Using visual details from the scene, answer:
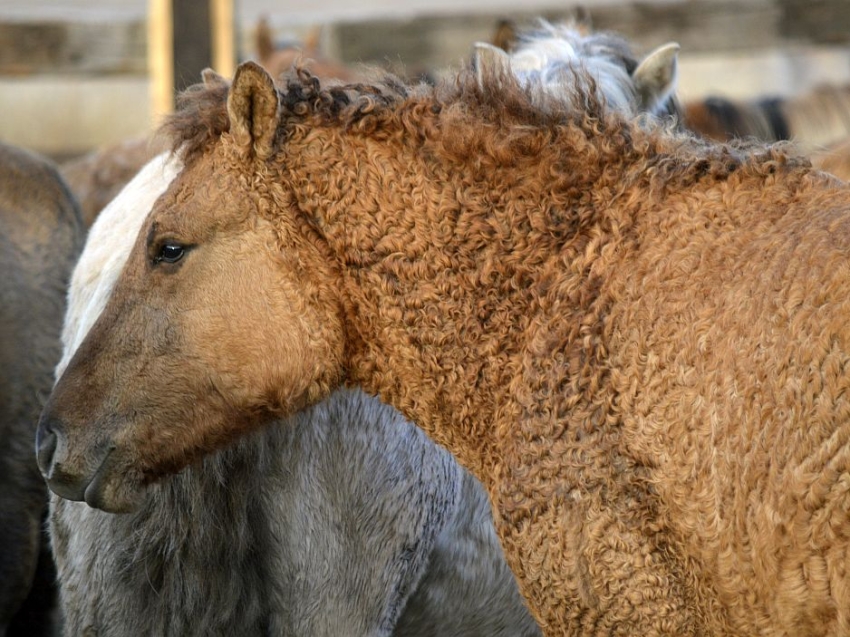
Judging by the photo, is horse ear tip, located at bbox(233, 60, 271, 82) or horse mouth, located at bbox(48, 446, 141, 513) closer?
horse ear tip, located at bbox(233, 60, 271, 82)

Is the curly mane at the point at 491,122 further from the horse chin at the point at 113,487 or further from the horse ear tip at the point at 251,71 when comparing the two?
the horse chin at the point at 113,487

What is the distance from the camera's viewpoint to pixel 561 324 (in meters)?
2.43

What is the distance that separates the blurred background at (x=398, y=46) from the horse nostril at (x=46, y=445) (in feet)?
19.9

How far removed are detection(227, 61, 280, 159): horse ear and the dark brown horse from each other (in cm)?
191

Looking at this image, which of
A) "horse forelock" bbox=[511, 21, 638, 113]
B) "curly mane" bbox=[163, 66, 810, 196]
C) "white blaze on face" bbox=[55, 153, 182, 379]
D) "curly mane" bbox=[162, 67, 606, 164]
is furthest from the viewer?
"horse forelock" bbox=[511, 21, 638, 113]

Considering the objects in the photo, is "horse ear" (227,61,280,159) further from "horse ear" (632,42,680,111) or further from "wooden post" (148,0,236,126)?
"wooden post" (148,0,236,126)

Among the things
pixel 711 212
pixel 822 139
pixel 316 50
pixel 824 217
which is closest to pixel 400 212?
pixel 711 212

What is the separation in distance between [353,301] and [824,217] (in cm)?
105

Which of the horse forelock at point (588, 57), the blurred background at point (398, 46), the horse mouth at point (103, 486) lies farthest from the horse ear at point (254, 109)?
the blurred background at point (398, 46)

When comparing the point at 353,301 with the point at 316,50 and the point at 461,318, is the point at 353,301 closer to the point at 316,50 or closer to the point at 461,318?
the point at 461,318

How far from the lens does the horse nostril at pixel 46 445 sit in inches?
105

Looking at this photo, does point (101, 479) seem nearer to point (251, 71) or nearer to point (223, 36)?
point (251, 71)

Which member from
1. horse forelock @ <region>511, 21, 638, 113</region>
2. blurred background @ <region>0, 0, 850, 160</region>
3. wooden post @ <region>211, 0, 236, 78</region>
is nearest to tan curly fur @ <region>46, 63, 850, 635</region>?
horse forelock @ <region>511, 21, 638, 113</region>

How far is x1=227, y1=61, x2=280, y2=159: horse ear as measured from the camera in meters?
2.54
